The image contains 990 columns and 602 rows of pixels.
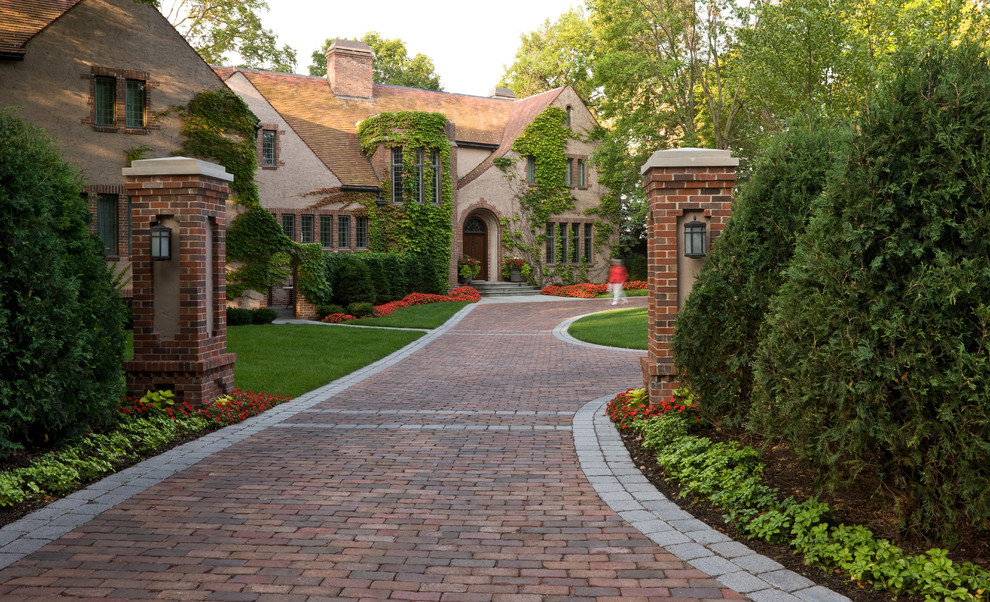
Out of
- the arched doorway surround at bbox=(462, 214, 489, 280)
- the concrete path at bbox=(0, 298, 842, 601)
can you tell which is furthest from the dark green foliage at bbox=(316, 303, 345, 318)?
the concrete path at bbox=(0, 298, 842, 601)

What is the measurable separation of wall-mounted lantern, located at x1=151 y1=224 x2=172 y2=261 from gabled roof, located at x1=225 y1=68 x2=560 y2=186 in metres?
21.5

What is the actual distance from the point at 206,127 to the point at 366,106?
12.8 m

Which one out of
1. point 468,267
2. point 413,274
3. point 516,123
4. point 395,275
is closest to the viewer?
point 395,275

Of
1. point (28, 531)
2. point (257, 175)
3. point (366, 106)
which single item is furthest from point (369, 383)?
point (366, 106)

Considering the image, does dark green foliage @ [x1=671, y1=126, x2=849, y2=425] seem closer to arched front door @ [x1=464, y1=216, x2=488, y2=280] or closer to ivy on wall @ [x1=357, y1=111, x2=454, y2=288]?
ivy on wall @ [x1=357, y1=111, x2=454, y2=288]

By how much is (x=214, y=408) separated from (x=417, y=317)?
528 inches

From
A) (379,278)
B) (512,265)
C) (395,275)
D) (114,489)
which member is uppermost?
(512,265)

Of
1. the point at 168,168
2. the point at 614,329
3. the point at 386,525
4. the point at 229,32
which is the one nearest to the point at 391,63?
the point at 229,32

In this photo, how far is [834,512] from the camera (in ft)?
14.1

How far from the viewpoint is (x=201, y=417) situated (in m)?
7.48

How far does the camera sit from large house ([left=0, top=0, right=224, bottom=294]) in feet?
59.1

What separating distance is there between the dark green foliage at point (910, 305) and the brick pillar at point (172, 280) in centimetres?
602

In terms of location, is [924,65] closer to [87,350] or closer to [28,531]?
[28,531]

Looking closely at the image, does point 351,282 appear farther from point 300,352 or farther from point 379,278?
point 300,352
